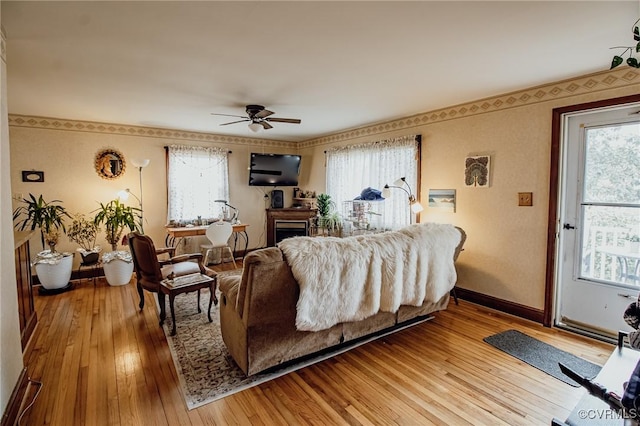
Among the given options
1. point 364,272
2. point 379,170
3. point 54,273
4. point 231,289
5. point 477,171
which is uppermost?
point 379,170

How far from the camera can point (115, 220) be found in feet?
15.0

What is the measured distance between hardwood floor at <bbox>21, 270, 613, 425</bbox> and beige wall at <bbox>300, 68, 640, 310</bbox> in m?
0.67

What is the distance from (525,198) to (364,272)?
2127 millimetres

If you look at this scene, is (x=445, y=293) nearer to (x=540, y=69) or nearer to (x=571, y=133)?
(x=571, y=133)

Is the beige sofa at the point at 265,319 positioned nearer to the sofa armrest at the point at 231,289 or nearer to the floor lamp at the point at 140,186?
the sofa armrest at the point at 231,289

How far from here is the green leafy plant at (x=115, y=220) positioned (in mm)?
4574

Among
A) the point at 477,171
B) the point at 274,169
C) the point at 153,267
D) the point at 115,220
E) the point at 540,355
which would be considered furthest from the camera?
the point at 274,169

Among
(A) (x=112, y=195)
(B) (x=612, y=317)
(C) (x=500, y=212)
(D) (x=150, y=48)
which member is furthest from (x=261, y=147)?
(B) (x=612, y=317)

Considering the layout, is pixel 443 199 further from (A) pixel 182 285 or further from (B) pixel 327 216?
(A) pixel 182 285

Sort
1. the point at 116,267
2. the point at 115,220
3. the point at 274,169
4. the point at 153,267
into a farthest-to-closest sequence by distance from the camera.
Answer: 1. the point at 274,169
2. the point at 115,220
3. the point at 116,267
4. the point at 153,267

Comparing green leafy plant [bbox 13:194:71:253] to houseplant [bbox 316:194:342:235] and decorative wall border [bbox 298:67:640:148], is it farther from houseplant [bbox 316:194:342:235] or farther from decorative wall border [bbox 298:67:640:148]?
decorative wall border [bbox 298:67:640:148]

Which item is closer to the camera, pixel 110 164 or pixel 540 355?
pixel 540 355

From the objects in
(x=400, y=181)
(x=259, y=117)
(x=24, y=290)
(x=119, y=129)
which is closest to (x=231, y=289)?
(x=24, y=290)

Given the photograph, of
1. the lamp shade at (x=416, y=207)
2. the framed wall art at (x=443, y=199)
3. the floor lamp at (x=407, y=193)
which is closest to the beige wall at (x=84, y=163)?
the floor lamp at (x=407, y=193)
